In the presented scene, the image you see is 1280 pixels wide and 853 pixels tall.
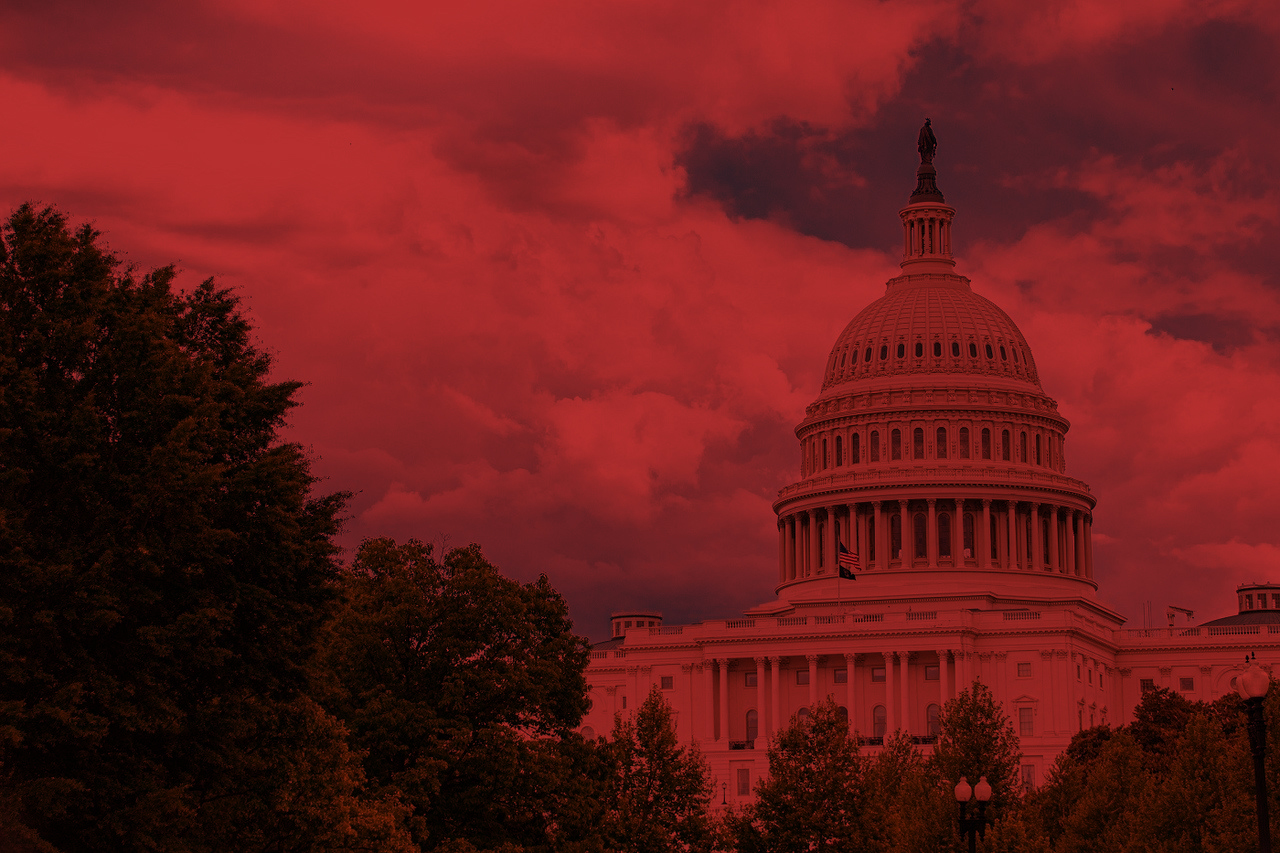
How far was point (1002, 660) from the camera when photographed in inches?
5492

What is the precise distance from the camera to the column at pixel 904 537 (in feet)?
522

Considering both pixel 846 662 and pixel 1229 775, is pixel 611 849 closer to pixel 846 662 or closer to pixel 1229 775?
pixel 1229 775

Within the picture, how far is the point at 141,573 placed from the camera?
44781 mm

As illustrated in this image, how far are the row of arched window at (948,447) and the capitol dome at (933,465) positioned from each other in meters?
0.11

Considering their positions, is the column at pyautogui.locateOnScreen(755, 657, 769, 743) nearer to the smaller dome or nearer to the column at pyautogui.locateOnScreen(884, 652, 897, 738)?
the column at pyautogui.locateOnScreen(884, 652, 897, 738)

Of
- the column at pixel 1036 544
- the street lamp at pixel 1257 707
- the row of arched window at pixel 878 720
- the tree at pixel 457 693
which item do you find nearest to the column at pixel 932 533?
the column at pixel 1036 544

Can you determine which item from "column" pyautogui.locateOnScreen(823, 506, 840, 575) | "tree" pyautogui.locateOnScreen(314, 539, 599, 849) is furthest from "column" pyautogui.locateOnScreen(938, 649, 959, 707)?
"tree" pyautogui.locateOnScreen(314, 539, 599, 849)

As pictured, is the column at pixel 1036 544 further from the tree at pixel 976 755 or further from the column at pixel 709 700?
the tree at pixel 976 755

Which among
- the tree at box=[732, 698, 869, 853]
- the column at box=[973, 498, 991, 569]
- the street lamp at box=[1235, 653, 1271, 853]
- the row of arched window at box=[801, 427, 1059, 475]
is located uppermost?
the row of arched window at box=[801, 427, 1059, 475]

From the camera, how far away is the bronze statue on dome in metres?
180

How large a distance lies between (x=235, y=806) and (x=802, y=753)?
125 ft

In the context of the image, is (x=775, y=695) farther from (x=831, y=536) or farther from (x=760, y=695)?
(x=831, y=536)

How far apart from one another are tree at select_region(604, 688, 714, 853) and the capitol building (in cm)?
5430

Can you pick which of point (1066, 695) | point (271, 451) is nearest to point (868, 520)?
point (1066, 695)
